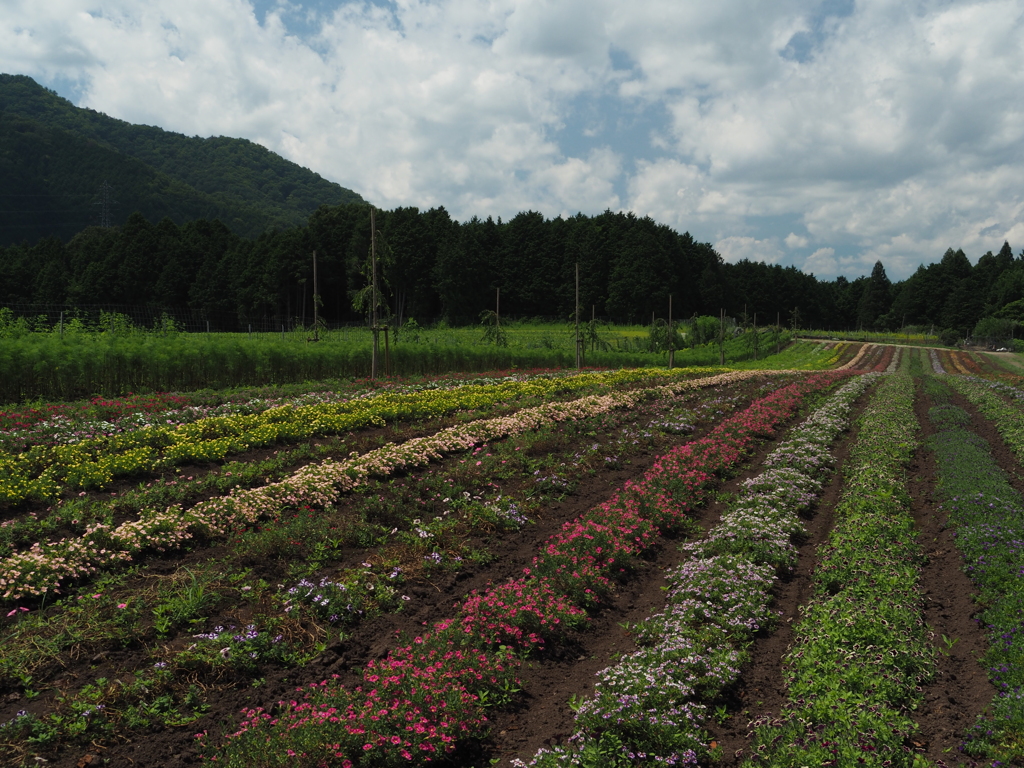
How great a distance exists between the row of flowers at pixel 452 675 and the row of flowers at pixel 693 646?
76 cm

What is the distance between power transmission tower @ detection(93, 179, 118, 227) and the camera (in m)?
90.9

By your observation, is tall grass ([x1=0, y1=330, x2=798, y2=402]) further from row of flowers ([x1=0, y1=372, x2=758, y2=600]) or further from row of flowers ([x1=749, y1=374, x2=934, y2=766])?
row of flowers ([x1=749, y1=374, x2=934, y2=766])

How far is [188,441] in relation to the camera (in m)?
11.5

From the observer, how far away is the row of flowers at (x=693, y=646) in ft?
15.6

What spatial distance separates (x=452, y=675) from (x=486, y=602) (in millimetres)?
1514

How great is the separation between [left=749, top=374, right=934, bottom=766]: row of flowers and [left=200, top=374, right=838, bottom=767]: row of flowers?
2.32 metres

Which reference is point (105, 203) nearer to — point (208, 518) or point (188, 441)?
point (188, 441)

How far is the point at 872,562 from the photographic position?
803cm

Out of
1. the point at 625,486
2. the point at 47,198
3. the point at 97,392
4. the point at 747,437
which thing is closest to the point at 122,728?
the point at 625,486

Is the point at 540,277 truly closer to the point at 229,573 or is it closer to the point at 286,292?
Result: the point at 286,292

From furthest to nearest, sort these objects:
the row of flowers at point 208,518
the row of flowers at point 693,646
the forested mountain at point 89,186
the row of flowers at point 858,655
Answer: the forested mountain at point 89,186
the row of flowers at point 208,518
the row of flowers at point 693,646
the row of flowers at point 858,655

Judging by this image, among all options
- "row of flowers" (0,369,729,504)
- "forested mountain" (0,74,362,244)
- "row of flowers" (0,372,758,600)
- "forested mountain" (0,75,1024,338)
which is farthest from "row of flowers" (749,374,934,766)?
"forested mountain" (0,74,362,244)

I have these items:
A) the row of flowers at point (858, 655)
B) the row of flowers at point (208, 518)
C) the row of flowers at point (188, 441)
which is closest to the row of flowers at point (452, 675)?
the row of flowers at point (858, 655)

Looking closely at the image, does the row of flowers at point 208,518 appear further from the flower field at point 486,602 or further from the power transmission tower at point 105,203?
the power transmission tower at point 105,203
